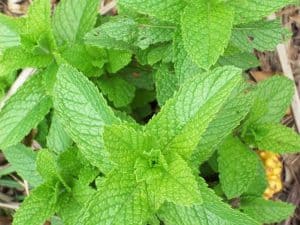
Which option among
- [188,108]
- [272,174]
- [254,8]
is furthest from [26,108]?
[272,174]

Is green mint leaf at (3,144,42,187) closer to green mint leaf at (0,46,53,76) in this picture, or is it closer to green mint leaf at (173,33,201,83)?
green mint leaf at (0,46,53,76)

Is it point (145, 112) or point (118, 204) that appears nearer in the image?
point (118, 204)

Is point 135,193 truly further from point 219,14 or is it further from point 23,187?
point 23,187

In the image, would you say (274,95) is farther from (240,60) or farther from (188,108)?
(188,108)

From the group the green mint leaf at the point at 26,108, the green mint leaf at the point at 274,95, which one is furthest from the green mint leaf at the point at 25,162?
the green mint leaf at the point at 274,95

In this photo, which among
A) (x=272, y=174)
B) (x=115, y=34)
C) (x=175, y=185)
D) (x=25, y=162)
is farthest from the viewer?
(x=272, y=174)

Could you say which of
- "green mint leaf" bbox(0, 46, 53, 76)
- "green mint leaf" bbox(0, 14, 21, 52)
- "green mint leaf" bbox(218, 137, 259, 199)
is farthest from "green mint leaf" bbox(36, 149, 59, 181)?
"green mint leaf" bbox(218, 137, 259, 199)

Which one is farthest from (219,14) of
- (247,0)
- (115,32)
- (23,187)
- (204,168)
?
(23,187)
